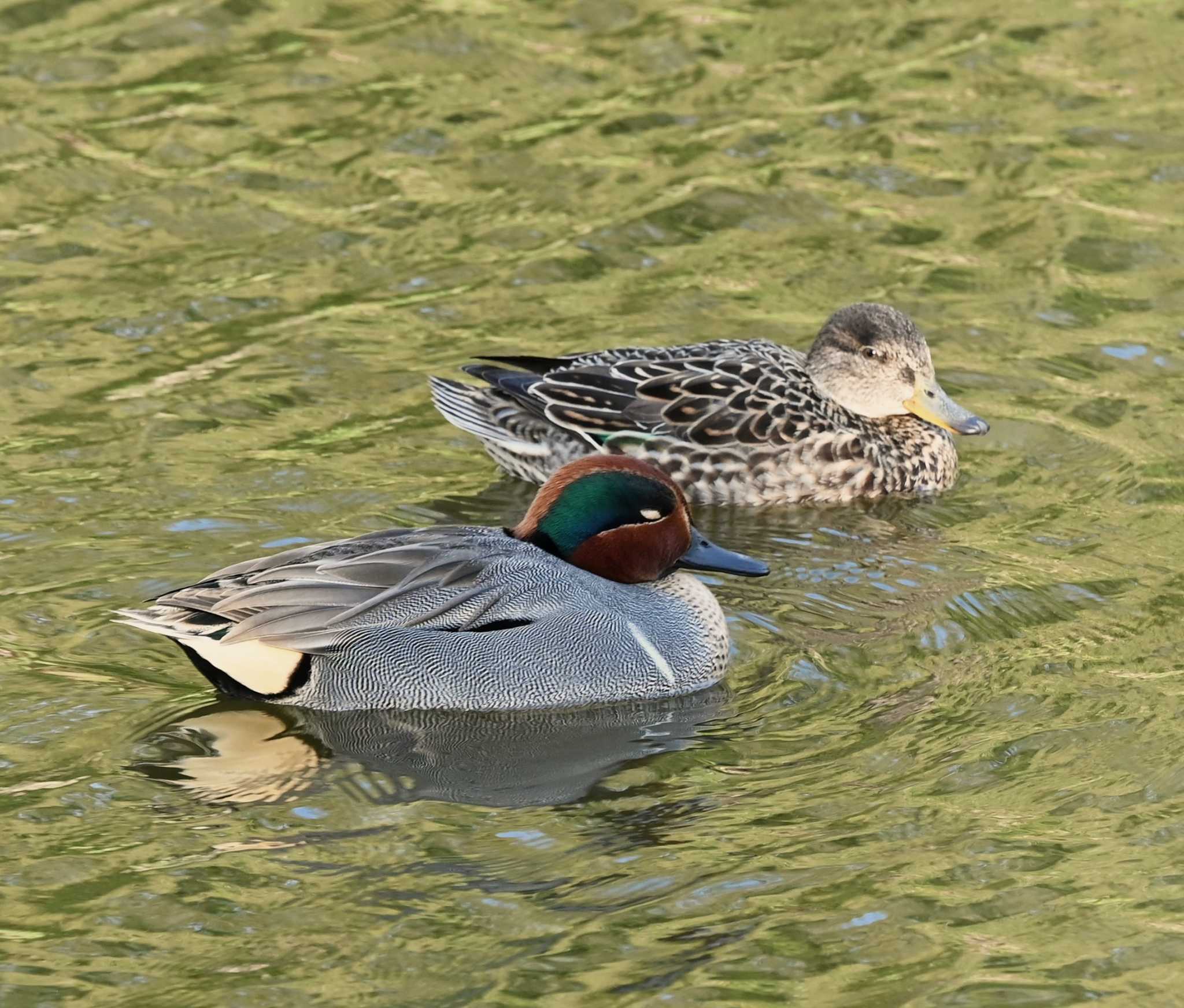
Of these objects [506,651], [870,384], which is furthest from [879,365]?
[506,651]

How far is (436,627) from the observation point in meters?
7.55

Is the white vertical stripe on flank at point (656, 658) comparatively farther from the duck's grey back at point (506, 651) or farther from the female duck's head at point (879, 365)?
the female duck's head at point (879, 365)

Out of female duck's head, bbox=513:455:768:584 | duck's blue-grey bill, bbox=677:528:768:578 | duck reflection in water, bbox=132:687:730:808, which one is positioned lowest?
duck reflection in water, bbox=132:687:730:808

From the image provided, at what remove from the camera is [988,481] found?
32.8ft

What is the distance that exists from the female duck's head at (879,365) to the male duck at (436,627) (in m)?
2.54

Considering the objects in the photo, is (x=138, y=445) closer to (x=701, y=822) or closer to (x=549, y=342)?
(x=549, y=342)

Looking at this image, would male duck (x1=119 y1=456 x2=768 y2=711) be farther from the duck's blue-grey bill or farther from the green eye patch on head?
the duck's blue-grey bill

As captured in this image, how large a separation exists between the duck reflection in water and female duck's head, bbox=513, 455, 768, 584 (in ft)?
1.80

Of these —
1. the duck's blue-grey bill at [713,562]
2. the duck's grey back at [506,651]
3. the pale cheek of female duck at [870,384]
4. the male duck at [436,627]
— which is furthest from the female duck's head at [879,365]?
the duck's grey back at [506,651]

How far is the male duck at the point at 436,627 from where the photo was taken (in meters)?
7.46

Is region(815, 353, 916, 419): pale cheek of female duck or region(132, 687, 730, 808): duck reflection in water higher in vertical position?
region(815, 353, 916, 419): pale cheek of female duck

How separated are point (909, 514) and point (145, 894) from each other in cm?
461

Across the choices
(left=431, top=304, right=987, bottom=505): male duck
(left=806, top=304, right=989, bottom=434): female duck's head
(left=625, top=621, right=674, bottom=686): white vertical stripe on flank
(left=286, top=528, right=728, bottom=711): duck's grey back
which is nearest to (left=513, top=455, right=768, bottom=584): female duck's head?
(left=286, top=528, right=728, bottom=711): duck's grey back

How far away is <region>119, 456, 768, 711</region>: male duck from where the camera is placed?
7461 mm
